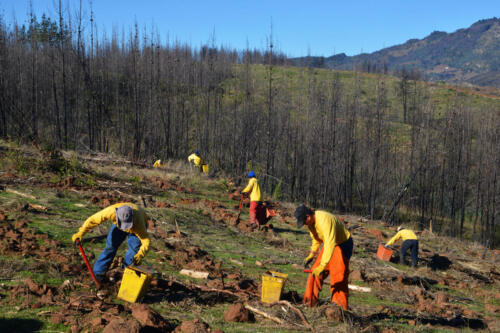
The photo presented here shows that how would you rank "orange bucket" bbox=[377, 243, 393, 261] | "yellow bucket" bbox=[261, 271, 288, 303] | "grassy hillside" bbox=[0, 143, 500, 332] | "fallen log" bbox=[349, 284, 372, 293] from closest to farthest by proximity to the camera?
"grassy hillside" bbox=[0, 143, 500, 332]
"yellow bucket" bbox=[261, 271, 288, 303]
"fallen log" bbox=[349, 284, 372, 293]
"orange bucket" bbox=[377, 243, 393, 261]

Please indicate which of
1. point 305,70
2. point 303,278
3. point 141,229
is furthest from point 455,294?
point 305,70

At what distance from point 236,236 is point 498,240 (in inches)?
665

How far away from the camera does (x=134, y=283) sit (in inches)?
213

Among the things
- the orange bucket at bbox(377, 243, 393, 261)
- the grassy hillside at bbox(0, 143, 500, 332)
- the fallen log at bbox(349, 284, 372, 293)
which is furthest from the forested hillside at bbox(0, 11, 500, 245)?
the fallen log at bbox(349, 284, 372, 293)

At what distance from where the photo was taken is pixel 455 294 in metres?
9.84

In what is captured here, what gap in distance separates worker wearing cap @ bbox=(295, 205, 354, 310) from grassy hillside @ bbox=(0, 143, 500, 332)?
0.27m

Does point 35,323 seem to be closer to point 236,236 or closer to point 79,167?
point 236,236

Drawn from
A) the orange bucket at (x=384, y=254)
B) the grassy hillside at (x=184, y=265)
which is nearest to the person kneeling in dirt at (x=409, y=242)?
the orange bucket at (x=384, y=254)

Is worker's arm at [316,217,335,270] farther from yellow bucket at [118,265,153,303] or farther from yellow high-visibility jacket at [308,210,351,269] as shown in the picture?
yellow bucket at [118,265,153,303]

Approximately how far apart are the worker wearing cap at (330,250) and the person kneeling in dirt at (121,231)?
2.16 meters

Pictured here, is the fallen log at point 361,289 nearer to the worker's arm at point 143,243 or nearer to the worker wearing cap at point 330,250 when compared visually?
the worker wearing cap at point 330,250

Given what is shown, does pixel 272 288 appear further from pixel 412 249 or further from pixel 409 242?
pixel 412 249

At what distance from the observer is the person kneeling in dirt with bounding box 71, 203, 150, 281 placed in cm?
532

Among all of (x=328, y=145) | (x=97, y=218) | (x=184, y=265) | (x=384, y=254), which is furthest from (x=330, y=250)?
(x=328, y=145)
